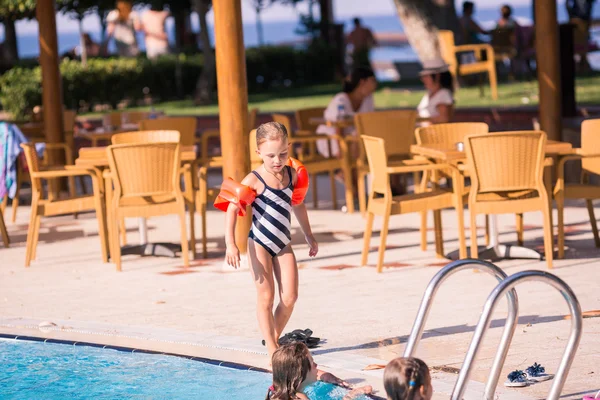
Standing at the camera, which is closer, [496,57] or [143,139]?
[143,139]

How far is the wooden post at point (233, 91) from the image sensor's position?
8.16 meters

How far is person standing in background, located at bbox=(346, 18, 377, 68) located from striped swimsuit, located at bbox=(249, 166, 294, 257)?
69.9 feet

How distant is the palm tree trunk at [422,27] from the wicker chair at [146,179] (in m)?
12.8

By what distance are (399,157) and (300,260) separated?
1.92m

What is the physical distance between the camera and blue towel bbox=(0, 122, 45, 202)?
9.85m

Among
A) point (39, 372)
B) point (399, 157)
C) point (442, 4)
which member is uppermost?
point (442, 4)

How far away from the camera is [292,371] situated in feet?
14.8

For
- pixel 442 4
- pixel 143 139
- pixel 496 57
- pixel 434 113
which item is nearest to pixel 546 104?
pixel 434 113

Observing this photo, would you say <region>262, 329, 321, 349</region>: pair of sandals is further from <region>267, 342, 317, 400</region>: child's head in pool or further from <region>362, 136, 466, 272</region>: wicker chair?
<region>362, 136, 466, 272</region>: wicker chair

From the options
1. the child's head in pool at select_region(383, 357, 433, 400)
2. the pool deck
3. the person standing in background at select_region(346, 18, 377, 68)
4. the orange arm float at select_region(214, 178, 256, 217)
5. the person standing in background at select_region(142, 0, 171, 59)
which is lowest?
the pool deck

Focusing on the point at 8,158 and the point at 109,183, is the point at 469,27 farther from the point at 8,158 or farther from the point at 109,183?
the point at 109,183

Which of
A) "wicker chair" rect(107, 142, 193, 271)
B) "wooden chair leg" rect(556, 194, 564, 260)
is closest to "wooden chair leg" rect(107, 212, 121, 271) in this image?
"wicker chair" rect(107, 142, 193, 271)

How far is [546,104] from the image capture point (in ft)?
32.7

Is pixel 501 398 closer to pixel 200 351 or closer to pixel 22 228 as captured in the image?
pixel 200 351
